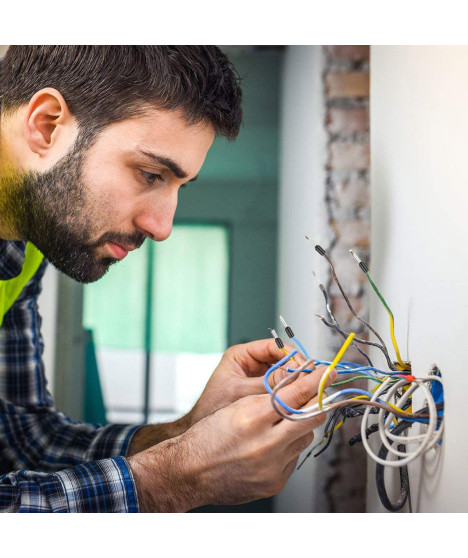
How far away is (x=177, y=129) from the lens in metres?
0.78

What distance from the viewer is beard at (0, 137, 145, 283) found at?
0.80 metres

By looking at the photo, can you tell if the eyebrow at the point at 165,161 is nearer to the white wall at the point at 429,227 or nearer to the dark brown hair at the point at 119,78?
the dark brown hair at the point at 119,78

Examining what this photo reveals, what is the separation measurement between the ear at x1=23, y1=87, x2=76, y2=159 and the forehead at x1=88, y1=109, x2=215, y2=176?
2.2 inches

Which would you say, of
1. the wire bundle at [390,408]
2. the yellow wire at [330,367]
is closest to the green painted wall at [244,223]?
the wire bundle at [390,408]

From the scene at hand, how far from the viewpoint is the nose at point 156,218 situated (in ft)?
2.68

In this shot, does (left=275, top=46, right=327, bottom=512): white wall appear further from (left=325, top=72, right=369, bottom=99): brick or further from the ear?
the ear

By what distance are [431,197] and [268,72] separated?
1.84 m

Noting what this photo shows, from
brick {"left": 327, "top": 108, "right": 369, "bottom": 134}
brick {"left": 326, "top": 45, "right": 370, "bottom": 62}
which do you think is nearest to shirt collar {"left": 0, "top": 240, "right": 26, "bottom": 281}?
brick {"left": 327, "top": 108, "right": 369, "bottom": 134}

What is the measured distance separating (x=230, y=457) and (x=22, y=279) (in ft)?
2.08

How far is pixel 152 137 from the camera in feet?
2.52

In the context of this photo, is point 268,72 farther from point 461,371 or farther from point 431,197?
point 461,371

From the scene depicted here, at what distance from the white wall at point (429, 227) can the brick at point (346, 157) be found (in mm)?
362

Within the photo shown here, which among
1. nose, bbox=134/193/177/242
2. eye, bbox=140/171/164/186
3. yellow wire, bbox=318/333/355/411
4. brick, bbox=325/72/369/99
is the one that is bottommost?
yellow wire, bbox=318/333/355/411
